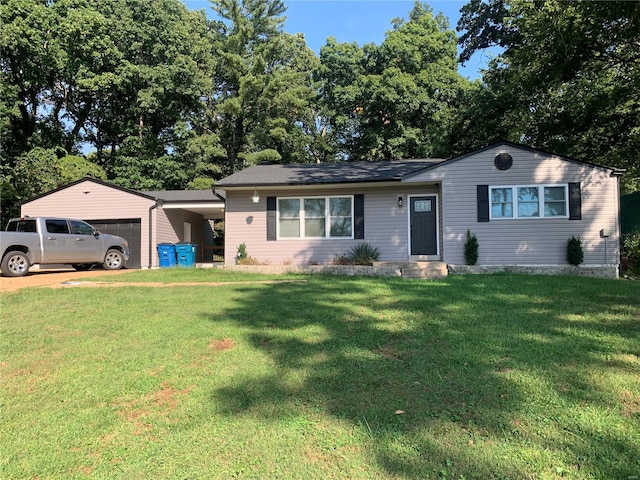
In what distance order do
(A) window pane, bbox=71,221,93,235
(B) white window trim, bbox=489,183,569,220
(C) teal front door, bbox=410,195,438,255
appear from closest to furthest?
1. (B) white window trim, bbox=489,183,569,220
2. (A) window pane, bbox=71,221,93,235
3. (C) teal front door, bbox=410,195,438,255

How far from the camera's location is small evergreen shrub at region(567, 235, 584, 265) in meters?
10.4

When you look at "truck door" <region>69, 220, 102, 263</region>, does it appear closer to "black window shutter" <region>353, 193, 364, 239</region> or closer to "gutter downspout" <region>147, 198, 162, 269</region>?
"gutter downspout" <region>147, 198, 162, 269</region>

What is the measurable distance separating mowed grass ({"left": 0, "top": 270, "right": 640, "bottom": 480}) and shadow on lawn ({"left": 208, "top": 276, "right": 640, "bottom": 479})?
0.01m

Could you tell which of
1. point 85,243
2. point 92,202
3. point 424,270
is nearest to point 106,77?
point 92,202

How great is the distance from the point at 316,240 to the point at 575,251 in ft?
23.1

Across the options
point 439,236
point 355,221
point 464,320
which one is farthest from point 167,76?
point 464,320

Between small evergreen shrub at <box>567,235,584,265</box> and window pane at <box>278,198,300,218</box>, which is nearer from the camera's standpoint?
small evergreen shrub at <box>567,235,584,265</box>

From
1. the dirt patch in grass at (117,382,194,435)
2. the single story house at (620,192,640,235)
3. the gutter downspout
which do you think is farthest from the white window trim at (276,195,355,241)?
the dirt patch in grass at (117,382,194,435)

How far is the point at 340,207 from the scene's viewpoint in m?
12.4

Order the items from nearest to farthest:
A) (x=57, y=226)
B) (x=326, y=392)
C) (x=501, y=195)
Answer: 1. (x=326, y=392)
2. (x=501, y=195)
3. (x=57, y=226)

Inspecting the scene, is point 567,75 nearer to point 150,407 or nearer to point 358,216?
point 358,216

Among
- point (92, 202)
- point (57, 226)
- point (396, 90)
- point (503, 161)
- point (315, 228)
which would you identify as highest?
point (396, 90)

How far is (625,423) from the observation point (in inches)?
102

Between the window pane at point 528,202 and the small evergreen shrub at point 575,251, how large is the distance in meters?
1.09
